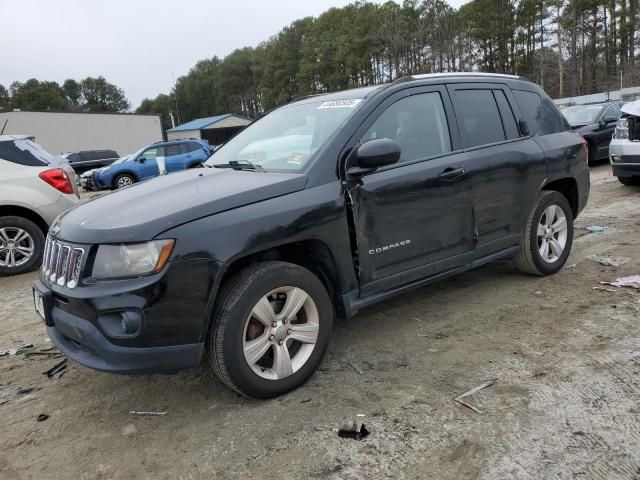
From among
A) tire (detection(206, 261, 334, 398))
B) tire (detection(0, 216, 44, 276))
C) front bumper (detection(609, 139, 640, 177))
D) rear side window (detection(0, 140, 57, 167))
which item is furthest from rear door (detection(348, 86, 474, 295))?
front bumper (detection(609, 139, 640, 177))

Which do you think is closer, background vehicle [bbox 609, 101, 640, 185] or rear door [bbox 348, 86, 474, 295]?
rear door [bbox 348, 86, 474, 295]

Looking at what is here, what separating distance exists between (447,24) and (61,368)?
58722 mm

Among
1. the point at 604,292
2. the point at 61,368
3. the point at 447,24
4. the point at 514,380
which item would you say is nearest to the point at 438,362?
the point at 514,380

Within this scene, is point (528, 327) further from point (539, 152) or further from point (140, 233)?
point (140, 233)

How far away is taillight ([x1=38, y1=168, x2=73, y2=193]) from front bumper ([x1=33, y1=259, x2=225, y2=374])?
183 inches

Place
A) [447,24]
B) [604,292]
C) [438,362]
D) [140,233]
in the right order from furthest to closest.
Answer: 1. [447,24]
2. [604,292]
3. [438,362]
4. [140,233]

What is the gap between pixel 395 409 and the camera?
2.82 metres

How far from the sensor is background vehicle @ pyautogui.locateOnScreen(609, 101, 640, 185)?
27.0ft

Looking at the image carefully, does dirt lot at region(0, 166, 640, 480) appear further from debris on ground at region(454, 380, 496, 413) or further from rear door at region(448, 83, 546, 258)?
rear door at region(448, 83, 546, 258)

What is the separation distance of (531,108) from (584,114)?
10023 millimetres

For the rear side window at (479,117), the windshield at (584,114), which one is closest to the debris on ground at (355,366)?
the rear side window at (479,117)

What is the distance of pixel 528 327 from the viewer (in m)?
3.80

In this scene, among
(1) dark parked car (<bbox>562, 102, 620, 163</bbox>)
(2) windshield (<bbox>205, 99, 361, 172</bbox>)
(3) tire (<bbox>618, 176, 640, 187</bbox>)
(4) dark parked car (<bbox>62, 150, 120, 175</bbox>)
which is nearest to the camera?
(2) windshield (<bbox>205, 99, 361, 172</bbox>)

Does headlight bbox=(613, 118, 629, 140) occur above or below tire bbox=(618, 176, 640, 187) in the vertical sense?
above
